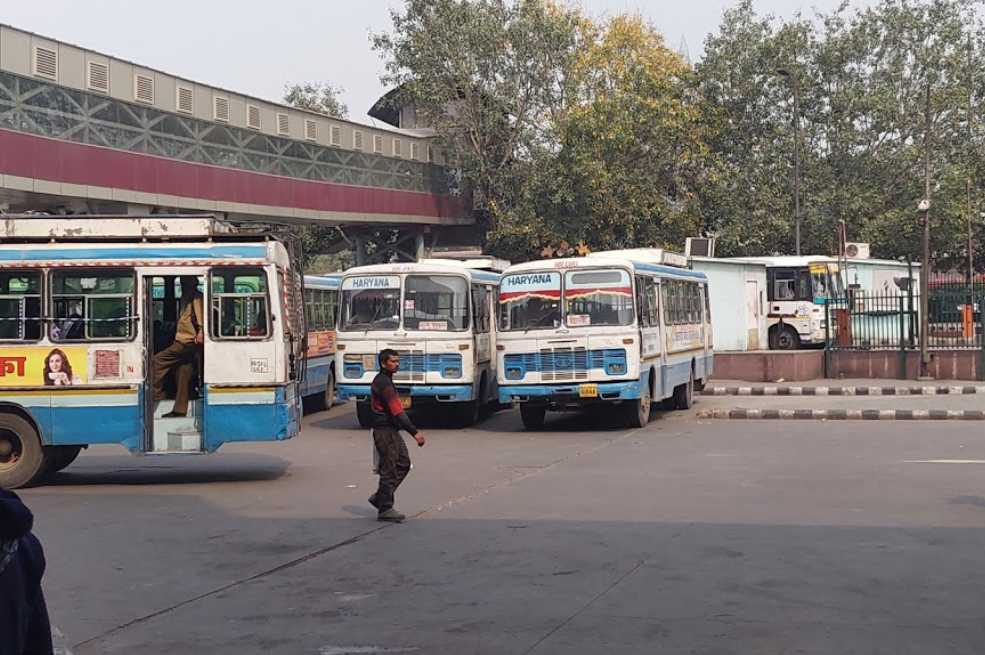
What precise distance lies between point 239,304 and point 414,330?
21.0 ft

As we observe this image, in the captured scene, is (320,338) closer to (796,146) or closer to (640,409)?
(640,409)

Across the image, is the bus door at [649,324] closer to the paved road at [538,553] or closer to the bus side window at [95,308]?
the paved road at [538,553]

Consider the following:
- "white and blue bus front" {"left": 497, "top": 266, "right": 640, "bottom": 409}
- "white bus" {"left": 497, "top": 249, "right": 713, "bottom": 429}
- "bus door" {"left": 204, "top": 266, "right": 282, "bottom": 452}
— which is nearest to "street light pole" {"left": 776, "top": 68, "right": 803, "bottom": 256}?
"white bus" {"left": 497, "top": 249, "right": 713, "bottom": 429}

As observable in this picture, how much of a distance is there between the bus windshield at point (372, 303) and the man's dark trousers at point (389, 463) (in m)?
9.15

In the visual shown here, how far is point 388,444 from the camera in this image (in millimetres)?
11961

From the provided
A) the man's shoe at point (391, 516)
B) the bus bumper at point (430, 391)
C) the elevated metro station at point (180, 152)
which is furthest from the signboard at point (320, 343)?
the man's shoe at point (391, 516)

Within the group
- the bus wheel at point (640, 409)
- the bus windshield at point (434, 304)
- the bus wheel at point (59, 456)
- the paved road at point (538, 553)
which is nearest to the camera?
the paved road at point (538, 553)

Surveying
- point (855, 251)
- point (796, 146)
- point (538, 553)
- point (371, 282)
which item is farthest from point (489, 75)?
point (538, 553)

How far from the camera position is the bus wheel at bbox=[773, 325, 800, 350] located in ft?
134

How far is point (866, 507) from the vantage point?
11930 mm

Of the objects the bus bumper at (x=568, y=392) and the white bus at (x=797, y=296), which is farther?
the white bus at (x=797, y=296)

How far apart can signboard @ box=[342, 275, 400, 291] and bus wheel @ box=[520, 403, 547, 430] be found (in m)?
2.96

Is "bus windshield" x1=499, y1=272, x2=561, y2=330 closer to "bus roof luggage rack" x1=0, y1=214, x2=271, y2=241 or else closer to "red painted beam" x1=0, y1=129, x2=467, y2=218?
"bus roof luggage rack" x1=0, y1=214, x2=271, y2=241

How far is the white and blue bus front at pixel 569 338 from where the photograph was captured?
20.0 meters
